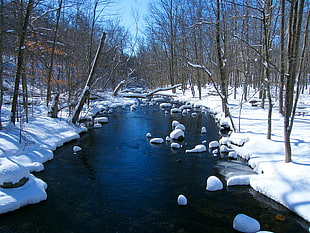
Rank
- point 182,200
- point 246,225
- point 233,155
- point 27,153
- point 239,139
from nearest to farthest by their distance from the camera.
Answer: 1. point 246,225
2. point 182,200
3. point 27,153
4. point 233,155
5. point 239,139

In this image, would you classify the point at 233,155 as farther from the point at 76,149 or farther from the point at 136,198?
the point at 76,149

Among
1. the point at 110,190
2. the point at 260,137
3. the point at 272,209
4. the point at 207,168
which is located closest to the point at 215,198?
the point at 272,209

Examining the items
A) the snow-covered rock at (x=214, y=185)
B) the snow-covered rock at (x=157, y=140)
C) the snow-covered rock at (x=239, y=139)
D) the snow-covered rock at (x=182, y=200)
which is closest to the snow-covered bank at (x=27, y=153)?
the snow-covered rock at (x=182, y=200)

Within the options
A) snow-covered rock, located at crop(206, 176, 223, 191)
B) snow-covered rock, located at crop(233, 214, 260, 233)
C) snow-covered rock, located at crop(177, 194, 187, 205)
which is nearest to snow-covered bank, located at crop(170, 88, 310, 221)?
snow-covered rock, located at crop(206, 176, 223, 191)

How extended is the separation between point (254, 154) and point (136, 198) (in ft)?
14.0

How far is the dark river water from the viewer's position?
4434 millimetres

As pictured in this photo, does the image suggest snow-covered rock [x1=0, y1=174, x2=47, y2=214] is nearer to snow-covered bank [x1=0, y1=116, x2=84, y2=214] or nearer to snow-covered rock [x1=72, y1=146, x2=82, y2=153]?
snow-covered bank [x1=0, y1=116, x2=84, y2=214]

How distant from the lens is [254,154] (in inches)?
297

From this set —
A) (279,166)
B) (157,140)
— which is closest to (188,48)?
(157,140)

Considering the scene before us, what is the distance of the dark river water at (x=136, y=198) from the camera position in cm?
443

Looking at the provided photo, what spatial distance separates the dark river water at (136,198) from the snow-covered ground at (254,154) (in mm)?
249

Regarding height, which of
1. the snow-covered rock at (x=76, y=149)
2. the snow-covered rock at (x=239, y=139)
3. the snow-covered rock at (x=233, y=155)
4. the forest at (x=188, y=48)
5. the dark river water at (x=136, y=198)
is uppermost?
the forest at (x=188, y=48)

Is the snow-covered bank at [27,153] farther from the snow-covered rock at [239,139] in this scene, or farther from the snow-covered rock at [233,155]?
the snow-covered rock at [239,139]

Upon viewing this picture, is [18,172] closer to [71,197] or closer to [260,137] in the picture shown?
[71,197]
